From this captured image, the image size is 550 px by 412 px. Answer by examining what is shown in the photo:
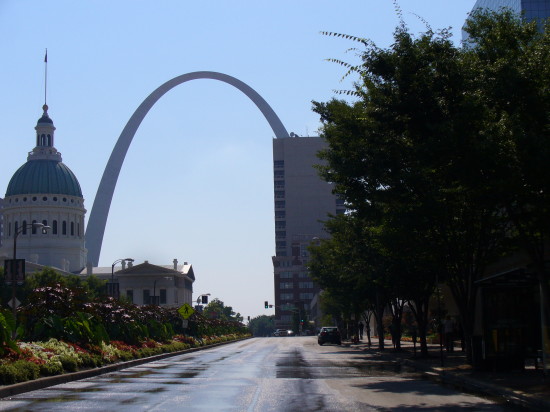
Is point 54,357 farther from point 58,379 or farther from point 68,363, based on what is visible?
point 58,379

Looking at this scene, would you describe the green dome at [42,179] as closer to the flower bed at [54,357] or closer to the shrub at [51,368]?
the flower bed at [54,357]

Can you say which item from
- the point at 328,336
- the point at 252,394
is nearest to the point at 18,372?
the point at 252,394

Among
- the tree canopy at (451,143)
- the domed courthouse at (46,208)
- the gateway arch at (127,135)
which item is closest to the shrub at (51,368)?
the tree canopy at (451,143)

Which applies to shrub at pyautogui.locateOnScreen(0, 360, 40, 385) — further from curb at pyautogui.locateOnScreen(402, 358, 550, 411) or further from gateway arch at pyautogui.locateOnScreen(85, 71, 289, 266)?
gateway arch at pyautogui.locateOnScreen(85, 71, 289, 266)

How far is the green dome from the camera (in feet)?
546

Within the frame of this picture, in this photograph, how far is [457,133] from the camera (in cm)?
2017

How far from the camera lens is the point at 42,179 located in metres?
166

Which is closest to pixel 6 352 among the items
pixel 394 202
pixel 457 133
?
pixel 394 202

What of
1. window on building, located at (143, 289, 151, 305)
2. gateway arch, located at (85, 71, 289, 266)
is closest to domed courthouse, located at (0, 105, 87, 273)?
window on building, located at (143, 289, 151, 305)

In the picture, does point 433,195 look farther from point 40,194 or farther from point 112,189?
point 40,194

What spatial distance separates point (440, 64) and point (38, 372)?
14776mm

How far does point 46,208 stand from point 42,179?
19.6 ft

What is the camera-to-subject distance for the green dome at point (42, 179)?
546ft

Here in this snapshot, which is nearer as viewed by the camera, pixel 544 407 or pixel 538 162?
pixel 544 407
